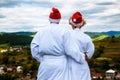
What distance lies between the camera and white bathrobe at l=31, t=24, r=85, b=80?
21.6 feet

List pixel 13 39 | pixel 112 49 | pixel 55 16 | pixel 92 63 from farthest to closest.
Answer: pixel 13 39, pixel 112 49, pixel 92 63, pixel 55 16

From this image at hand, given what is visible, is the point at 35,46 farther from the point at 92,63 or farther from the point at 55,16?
the point at 92,63

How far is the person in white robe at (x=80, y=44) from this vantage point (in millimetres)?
6860

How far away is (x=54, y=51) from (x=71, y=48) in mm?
252

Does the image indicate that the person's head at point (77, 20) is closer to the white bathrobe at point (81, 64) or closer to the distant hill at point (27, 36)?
the white bathrobe at point (81, 64)

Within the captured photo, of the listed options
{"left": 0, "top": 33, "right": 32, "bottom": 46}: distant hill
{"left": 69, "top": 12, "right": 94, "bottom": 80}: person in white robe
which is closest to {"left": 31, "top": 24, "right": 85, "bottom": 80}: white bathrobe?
{"left": 69, "top": 12, "right": 94, "bottom": 80}: person in white robe

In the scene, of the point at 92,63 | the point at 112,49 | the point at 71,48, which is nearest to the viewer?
the point at 71,48

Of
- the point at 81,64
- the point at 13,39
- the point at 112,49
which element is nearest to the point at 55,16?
the point at 81,64

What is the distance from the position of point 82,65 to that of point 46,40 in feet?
2.32

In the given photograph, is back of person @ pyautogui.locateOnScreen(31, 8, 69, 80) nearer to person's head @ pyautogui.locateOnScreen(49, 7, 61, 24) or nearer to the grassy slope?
person's head @ pyautogui.locateOnScreen(49, 7, 61, 24)

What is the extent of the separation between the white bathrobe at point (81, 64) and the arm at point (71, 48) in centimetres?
11

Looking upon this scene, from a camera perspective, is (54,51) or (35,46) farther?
(35,46)

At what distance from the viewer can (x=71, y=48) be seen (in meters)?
6.62

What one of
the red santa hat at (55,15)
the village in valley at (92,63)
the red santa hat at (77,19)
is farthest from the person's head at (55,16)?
the village in valley at (92,63)
